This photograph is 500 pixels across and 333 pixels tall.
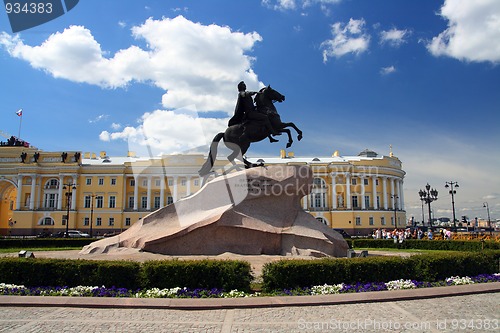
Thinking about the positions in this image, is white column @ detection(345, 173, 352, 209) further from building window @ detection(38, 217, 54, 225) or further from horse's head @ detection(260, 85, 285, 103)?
horse's head @ detection(260, 85, 285, 103)

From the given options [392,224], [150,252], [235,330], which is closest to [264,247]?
[150,252]

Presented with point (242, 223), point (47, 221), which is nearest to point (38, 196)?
point (47, 221)

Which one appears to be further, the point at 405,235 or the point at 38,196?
the point at 38,196

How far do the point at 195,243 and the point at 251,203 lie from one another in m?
2.31

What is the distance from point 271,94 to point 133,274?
868cm

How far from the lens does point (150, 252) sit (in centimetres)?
1315

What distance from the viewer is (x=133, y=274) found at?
8.88 metres

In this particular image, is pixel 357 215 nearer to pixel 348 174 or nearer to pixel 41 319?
pixel 348 174

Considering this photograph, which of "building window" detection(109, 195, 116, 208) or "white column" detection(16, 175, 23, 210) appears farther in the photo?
"building window" detection(109, 195, 116, 208)

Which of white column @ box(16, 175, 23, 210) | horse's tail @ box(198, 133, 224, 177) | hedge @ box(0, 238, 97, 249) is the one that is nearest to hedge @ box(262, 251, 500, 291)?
horse's tail @ box(198, 133, 224, 177)

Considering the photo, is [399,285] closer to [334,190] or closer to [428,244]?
[428,244]

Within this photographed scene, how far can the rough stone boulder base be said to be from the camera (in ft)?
42.5

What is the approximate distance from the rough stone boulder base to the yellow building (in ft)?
158

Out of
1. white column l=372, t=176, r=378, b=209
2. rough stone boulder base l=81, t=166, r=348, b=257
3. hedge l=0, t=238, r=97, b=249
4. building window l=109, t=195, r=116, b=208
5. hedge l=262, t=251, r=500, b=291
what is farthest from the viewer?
white column l=372, t=176, r=378, b=209
